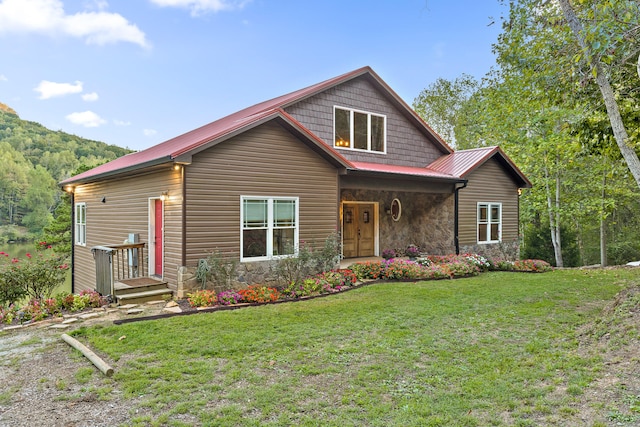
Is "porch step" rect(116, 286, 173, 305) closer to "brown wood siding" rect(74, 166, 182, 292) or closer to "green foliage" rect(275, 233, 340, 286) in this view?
"brown wood siding" rect(74, 166, 182, 292)

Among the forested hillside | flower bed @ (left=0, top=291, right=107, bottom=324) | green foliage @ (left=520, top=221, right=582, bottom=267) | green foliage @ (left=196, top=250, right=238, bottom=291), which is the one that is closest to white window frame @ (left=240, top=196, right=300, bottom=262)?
green foliage @ (left=196, top=250, right=238, bottom=291)

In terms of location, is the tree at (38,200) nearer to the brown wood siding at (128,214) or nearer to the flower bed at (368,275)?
the brown wood siding at (128,214)

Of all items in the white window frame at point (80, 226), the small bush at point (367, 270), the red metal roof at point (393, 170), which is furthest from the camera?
the white window frame at point (80, 226)

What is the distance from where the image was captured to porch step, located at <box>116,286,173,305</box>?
762 centimetres

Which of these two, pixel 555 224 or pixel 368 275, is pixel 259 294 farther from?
pixel 555 224

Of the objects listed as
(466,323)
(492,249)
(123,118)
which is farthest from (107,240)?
(123,118)

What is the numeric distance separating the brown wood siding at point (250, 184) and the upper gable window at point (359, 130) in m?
2.52

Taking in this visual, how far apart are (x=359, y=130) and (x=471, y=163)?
4.07 metres

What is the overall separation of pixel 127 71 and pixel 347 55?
914 inches

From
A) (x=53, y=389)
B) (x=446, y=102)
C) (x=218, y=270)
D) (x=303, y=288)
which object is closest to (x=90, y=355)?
(x=53, y=389)

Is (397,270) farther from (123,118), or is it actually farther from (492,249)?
(123,118)

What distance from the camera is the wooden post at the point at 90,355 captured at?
14.1ft

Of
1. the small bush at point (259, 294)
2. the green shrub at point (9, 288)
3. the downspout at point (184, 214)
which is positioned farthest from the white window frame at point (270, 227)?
the green shrub at point (9, 288)

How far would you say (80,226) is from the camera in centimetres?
1373
